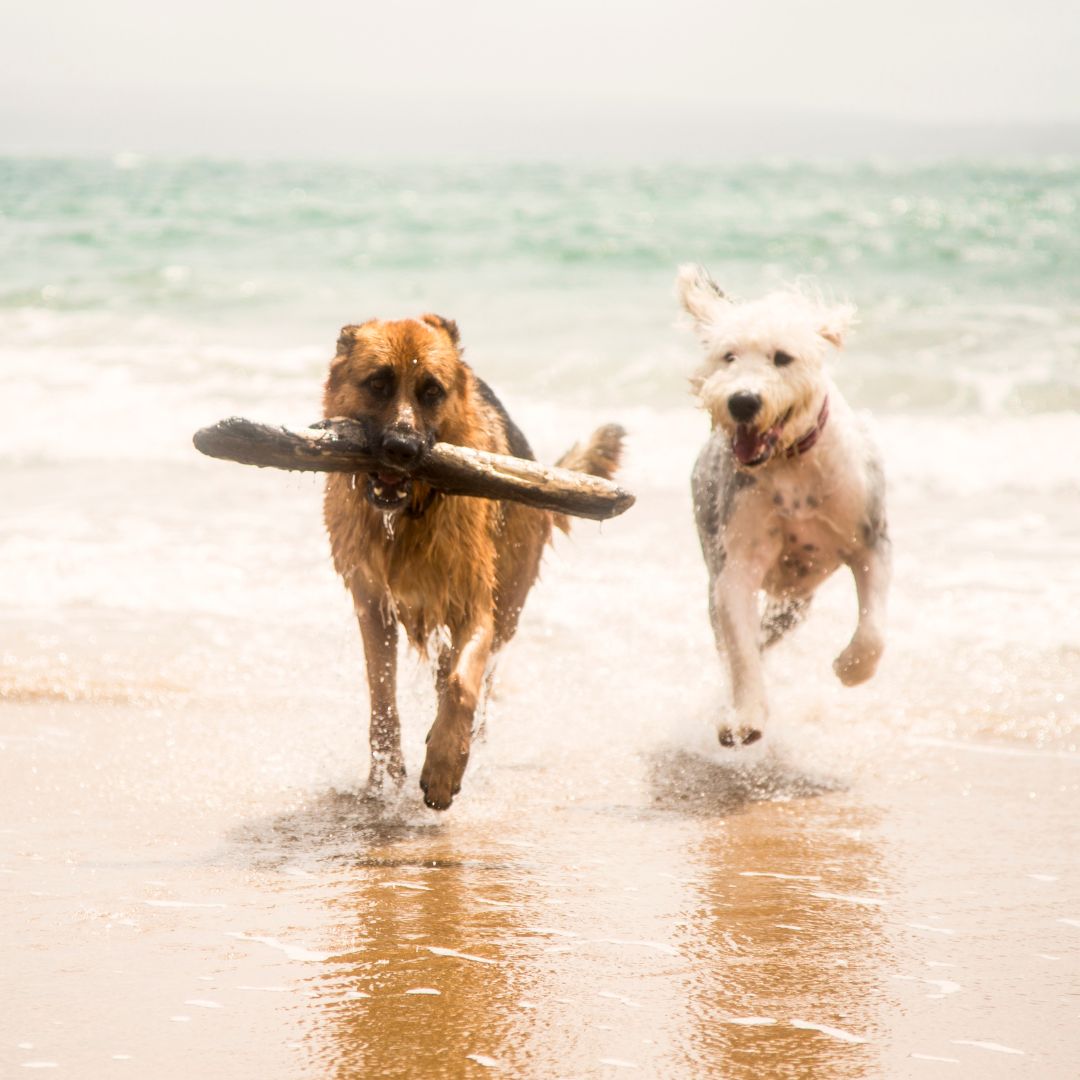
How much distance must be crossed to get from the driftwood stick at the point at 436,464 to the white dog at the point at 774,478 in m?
0.58

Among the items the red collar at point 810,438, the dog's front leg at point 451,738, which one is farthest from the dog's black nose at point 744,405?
the dog's front leg at point 451,738

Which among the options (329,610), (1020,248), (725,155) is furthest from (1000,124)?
(329,610)

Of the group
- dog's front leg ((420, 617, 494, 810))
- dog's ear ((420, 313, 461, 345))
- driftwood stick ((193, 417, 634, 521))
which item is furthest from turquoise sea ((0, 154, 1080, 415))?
dog's front leg ((420, 617, 494, 810))

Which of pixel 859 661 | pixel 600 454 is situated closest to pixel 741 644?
pixel 859 661

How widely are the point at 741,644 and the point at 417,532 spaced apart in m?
1.23

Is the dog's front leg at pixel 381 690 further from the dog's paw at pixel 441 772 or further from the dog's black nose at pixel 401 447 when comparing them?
the dog's black nose at pixel 401 447

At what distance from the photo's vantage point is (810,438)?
5.23 m

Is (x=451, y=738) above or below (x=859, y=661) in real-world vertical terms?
below

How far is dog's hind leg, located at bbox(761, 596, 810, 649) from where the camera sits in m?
6.11

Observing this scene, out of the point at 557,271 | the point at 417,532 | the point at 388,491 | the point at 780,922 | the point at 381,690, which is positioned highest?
the point at 557,271

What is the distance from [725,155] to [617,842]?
5390 centimetres

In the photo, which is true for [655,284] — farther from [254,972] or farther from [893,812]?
[254,972]

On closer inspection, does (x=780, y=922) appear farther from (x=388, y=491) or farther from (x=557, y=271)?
(x=557, y=271)

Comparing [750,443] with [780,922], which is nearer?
[780,922]
